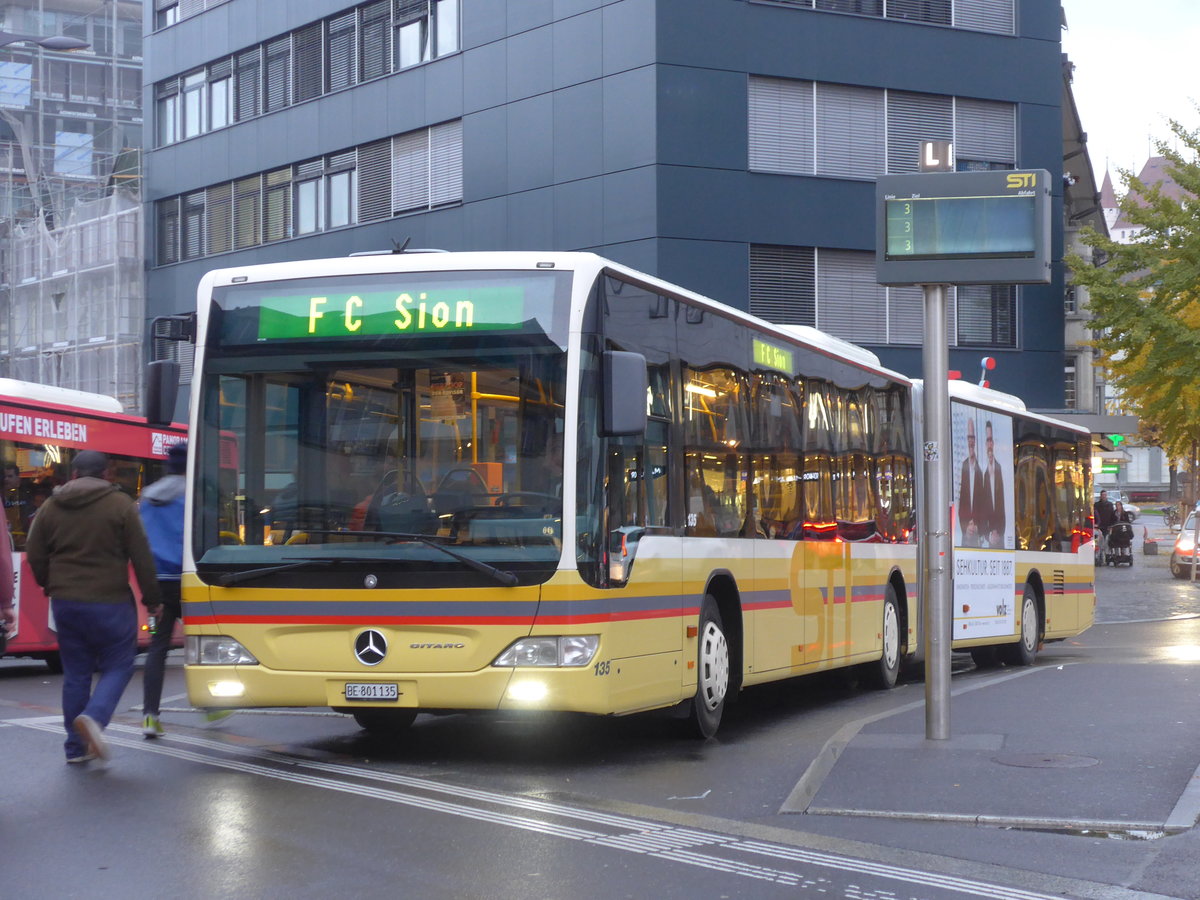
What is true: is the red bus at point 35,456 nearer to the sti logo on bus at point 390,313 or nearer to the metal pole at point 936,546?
the sti logo on bus at point 390,313

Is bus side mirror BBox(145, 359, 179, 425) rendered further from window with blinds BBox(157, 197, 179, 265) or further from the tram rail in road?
window with blinds BBox(157, 197, 179, 265)

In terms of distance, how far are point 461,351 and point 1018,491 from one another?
11129 millimetres

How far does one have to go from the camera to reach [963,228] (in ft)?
33.7

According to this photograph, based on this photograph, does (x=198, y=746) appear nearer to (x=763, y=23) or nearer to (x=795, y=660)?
(x=795, y=660)

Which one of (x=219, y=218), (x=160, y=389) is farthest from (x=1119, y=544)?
(x=160, y=389)

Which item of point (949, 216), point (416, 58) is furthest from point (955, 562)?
point (416, 58)

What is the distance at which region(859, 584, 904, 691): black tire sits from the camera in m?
15.8

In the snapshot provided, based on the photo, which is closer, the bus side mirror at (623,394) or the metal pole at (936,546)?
the bus side mirror at (623,394)

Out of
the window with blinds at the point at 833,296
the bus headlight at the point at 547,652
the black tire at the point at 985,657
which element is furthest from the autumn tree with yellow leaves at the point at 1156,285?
the bus headlight at the point at 547,652

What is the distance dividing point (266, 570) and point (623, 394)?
2.28 metres

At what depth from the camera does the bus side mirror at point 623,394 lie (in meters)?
9.27

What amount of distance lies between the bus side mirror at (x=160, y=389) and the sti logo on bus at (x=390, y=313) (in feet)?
1.85

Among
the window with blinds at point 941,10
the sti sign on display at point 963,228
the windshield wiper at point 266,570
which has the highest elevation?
the window with blinds at point 941,10

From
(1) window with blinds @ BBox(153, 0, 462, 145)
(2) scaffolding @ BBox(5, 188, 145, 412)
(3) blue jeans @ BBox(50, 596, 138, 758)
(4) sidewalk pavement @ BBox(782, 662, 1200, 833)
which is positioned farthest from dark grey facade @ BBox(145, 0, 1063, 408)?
(3) blue jeans @ BBox(50, 596, 138, 758)
